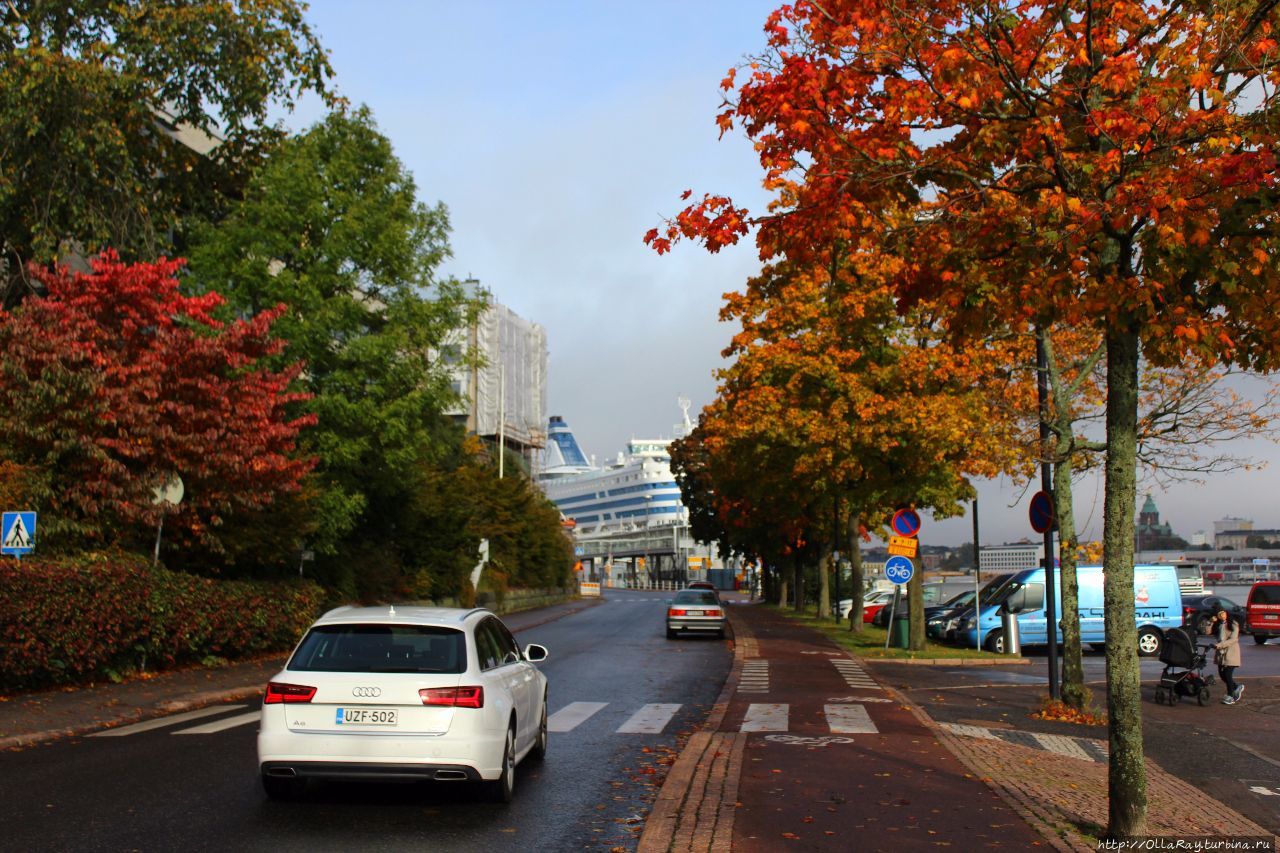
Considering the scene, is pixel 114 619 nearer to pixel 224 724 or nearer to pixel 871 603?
pixel 224 724

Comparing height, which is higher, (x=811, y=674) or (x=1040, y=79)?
(x=1040, y=79)

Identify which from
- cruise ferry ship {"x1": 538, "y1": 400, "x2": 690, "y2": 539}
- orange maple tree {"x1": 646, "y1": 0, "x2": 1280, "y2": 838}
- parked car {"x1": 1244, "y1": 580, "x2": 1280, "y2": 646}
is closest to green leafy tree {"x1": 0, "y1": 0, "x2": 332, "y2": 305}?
orange maple tree {"x1": 646, "y1": 0, "x2": 1280, "y2": 838}

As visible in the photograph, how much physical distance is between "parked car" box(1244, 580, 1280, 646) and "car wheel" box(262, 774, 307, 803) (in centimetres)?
3502

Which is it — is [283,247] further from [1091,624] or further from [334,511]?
[1091,624]

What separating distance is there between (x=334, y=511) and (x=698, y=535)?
4643cm

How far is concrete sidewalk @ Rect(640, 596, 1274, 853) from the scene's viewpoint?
7773 mm

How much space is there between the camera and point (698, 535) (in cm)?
7256

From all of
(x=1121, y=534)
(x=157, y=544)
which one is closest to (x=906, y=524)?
(x=157, y=544)

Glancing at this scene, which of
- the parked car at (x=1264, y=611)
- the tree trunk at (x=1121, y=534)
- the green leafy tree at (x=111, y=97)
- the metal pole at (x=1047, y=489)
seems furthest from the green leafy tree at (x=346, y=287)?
the parked car at (x=1264, y=611)

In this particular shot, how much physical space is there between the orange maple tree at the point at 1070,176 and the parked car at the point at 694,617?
81.4 ft

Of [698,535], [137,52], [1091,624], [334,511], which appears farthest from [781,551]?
[137,52]

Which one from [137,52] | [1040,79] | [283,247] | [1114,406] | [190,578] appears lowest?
[190,578]

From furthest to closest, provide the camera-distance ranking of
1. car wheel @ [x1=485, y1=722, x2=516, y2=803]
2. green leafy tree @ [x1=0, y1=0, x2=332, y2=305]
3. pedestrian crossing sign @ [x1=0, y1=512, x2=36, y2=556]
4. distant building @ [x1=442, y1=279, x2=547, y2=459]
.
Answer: distant building @ [x1=442, y1=279, x2=547, y2=459] → green leafy tree @ [x1=0, y1=0, x2=332, y2=305] → pedestrian crossing sign @ [x1=0, y1=512, x2=36, y2=556] → car wheel @ [x1=485, y1=722, x2=516, y2=803]

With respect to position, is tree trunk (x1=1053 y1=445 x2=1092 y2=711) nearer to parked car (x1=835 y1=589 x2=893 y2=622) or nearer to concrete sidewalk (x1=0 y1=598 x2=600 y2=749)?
concrete sidewalk (x1=0 y1=598 x2=600 y2=749)
